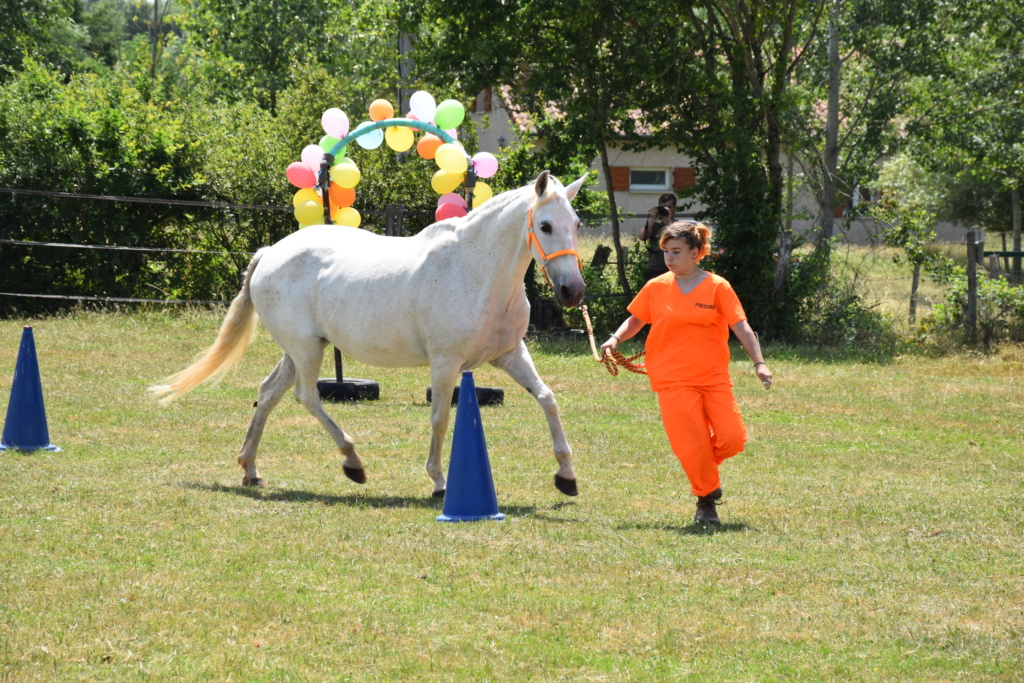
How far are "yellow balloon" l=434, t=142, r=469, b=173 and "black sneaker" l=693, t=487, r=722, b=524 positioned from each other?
5.10 m

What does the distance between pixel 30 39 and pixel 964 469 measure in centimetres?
3351

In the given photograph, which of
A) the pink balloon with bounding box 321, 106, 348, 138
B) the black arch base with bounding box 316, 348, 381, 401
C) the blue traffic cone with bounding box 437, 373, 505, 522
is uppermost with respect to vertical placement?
the pink balloon with bounding box 321, 106, 348, 138

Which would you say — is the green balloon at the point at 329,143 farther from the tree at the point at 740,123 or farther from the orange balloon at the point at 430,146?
the tree at the point at 740,123

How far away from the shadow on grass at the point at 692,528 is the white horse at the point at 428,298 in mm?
844

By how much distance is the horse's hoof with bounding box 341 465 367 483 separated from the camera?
→ 7602 millimetres

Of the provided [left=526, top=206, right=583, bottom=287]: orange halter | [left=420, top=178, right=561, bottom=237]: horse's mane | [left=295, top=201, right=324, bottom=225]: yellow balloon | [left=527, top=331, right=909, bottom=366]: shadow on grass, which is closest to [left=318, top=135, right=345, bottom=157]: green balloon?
[left=295, top=201, right=324, bottom=225]: yellow balloon

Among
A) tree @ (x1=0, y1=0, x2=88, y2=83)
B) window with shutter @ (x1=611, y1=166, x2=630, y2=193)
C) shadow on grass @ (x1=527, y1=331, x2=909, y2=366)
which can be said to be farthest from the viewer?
window with shutter @ (x1=611, y1=166, x2=630, y2=193)

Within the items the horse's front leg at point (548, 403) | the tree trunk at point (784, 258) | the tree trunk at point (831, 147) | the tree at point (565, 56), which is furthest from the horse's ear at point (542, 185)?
the tree trunk at point (831, 147)

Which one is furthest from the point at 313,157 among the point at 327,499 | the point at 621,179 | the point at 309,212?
the point at 621,179

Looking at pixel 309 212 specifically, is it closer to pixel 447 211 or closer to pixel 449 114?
pixel 447 211

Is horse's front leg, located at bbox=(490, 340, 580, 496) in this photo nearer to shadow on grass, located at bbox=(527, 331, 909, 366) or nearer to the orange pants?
the orange pants

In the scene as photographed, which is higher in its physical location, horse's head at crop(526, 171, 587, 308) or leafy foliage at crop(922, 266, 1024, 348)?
horse's head at crop(526, 171, 587, 308)

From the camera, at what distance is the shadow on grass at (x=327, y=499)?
708cm

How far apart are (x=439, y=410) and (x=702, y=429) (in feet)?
5.81
